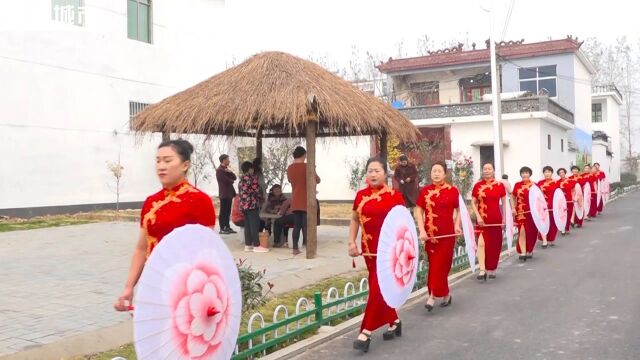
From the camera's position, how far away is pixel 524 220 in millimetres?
10562

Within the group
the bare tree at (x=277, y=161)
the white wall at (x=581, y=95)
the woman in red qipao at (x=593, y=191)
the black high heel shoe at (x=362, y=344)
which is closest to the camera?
the black high heel shoe at (x=362, y=344)

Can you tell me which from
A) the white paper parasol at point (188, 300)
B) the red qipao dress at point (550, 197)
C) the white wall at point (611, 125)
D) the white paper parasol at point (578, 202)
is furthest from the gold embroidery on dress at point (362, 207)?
the white wall at point (611, 125)

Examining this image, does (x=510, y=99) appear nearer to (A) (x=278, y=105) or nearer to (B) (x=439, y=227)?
(A) (x=278, y=105)

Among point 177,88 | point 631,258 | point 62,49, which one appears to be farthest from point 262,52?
point 177,88

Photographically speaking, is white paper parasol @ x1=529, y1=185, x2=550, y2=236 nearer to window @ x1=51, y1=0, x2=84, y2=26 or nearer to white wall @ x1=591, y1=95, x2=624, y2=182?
window @ x1=51, y1=0, x2=84, y2=26

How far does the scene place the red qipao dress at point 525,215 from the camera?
10578mm

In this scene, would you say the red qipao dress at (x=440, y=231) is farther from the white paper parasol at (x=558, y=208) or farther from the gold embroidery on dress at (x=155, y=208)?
the white paper parasol at (x=558, y=208)

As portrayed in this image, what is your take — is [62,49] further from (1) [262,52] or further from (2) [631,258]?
(2) [631,258]

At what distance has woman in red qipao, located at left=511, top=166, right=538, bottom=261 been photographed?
1058cm

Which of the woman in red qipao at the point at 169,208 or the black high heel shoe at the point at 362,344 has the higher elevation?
the woman in red qipao at the point at 169,208

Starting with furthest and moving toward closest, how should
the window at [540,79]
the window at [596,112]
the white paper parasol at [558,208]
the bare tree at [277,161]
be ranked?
the window at [596,112]
the window at [540,79]
the bare tree at [277,161]
the white paper parasol at [558,208]

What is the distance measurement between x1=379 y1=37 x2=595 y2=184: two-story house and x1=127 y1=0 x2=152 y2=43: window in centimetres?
1127

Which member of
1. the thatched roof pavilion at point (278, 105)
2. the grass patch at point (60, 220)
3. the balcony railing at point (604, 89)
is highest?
the balcony railing at point (604, 89)

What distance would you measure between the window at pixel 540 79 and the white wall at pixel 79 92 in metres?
16.4
